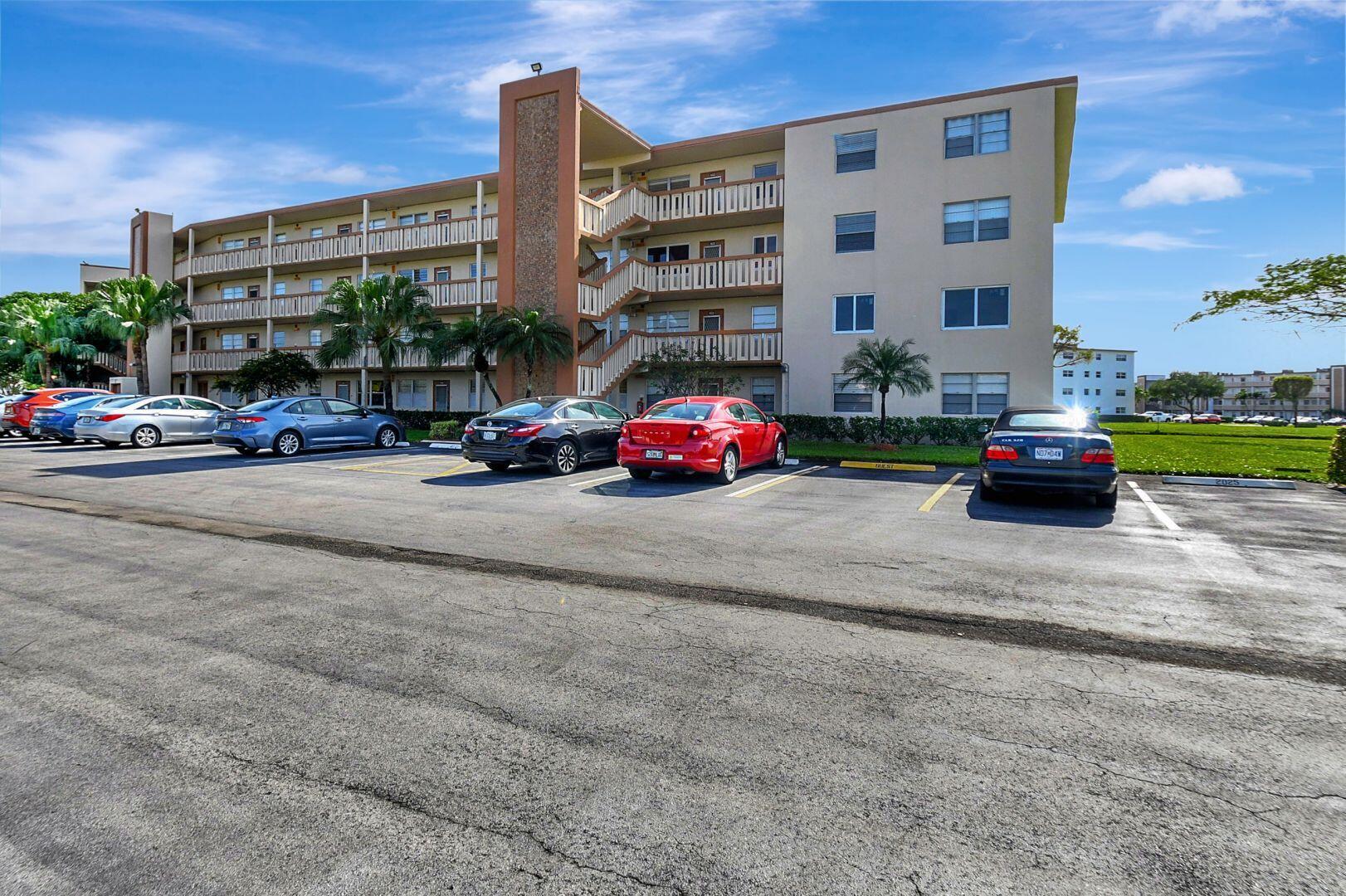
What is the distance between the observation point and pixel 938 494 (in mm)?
11844

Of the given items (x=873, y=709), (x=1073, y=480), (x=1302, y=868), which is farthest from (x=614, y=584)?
(x=1073, y=480)

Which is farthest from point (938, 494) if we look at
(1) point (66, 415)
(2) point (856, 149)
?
(1) point (66, 415)

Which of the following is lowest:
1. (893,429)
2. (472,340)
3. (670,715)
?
(670,715)

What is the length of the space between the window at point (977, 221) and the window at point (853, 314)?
3.01 metres

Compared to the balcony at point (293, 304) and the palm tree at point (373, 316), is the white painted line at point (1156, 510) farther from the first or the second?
the balcony at point (293, 304)

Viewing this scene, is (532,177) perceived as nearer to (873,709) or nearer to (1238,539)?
(1238,539)

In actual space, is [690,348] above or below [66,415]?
above

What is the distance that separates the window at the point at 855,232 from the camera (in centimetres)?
2312

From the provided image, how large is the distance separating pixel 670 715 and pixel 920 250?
855 inches

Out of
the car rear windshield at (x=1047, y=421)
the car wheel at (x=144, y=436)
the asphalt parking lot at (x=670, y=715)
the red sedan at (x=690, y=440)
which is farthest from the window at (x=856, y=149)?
the car wheel at (x=144, y=436)

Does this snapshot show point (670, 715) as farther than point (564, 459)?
No

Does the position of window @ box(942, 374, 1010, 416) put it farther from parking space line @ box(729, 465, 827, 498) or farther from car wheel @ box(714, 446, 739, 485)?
car wheel @ box(714, 446, 739, 485)

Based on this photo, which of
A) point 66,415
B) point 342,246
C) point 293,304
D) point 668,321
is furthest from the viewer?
point 293,304

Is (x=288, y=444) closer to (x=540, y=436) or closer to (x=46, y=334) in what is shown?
(x=540, y=436)
